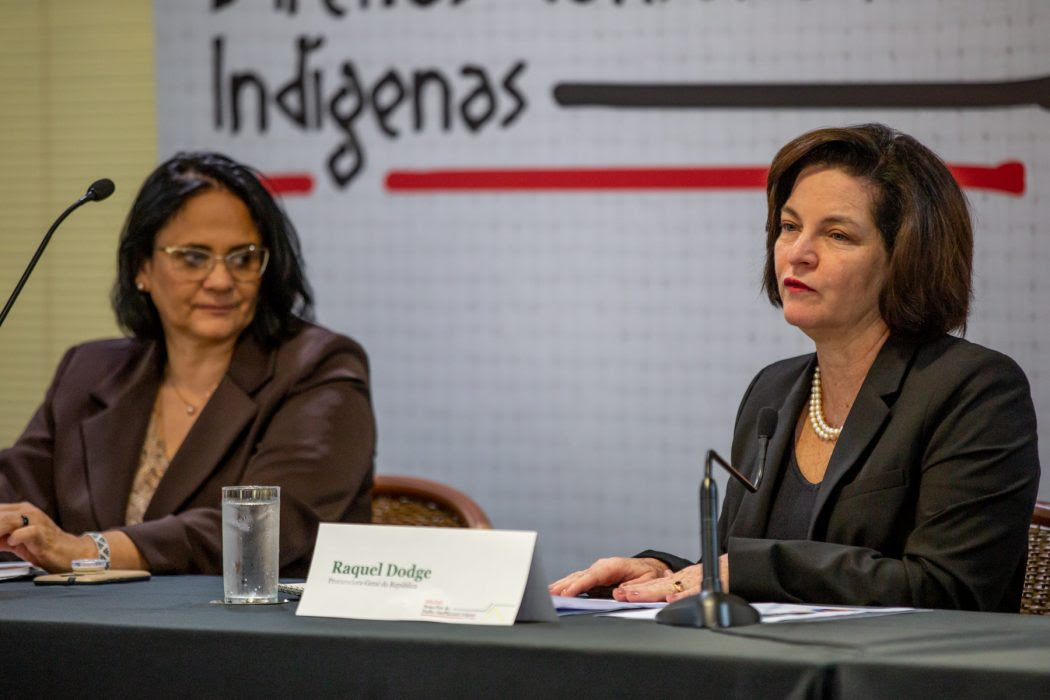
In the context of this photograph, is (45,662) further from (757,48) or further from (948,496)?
(757,48)

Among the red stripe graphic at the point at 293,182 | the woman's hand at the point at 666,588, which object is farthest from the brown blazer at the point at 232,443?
the woman's hand at the point at 666,588

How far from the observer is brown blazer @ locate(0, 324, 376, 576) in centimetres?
260

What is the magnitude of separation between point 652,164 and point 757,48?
1.23ft

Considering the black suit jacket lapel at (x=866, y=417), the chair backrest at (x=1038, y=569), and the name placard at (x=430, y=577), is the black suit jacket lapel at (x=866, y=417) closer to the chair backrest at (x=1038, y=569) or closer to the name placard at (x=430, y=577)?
the chair backrest at (x=1038, y=569)

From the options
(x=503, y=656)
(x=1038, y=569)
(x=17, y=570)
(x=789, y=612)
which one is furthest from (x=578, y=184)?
(x=503, y=656)

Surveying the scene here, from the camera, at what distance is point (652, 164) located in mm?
3314

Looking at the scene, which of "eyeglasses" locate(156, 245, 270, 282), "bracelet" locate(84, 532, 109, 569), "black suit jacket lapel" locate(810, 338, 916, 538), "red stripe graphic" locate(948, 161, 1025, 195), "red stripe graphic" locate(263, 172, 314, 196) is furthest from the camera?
"red stripe graphic" locate(263, 172, 314, 196)

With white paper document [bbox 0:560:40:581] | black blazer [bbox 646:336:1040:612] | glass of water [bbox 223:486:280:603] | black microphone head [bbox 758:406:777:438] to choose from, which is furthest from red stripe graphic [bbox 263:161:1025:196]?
glass of water [bbox 223:486:280:603]

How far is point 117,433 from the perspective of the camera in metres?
2.76

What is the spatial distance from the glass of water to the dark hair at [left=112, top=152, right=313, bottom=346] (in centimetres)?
111

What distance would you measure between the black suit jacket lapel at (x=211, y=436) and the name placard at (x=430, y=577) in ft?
3.72

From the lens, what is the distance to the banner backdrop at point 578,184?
10.3ft

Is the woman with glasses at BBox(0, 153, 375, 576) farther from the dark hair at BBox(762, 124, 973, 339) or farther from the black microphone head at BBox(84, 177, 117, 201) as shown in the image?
the dark hair at BBox(762, 124, 973, 339)

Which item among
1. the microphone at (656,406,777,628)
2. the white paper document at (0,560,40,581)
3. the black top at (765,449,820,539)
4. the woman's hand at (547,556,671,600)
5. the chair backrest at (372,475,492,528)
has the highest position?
the microphone at (656,406,777,628)
